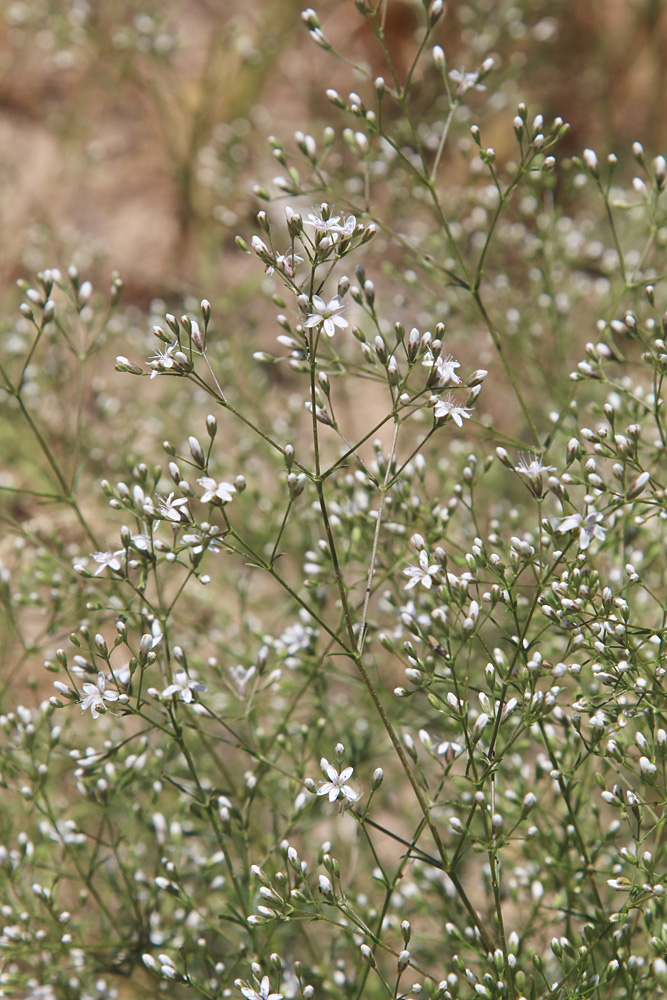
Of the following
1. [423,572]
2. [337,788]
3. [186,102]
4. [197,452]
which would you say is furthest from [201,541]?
[186,102]

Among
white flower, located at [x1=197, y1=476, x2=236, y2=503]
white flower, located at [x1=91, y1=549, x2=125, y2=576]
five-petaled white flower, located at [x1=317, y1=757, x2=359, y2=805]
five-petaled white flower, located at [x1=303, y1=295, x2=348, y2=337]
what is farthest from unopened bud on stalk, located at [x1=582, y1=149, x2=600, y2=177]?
five-petaled white flower, located at [x1=317, y1=757, x2=359, y2=805]

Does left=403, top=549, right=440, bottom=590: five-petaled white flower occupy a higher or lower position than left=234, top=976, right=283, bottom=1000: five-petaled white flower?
higher

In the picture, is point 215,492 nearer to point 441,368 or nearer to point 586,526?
point 441,368

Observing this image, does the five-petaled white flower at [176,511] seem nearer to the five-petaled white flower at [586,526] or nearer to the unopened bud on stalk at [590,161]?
the five-petaled white flower at [586,526]

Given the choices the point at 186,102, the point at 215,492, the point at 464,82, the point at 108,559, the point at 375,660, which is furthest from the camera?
the point at 186,102

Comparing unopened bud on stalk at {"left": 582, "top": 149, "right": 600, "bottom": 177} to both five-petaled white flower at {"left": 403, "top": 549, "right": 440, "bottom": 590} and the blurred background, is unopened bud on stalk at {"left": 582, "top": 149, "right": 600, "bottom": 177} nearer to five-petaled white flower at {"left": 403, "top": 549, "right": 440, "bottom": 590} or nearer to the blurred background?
five-petaled white flower at {"left": 403, "top": 549, "right": 440, "bottom": 590}

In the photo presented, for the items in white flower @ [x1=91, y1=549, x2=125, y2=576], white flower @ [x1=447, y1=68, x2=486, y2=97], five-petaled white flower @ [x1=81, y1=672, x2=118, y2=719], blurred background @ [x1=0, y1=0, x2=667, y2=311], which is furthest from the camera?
blurred background @ [x1=0, y1=0, x2=667, y2=311]
